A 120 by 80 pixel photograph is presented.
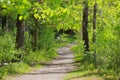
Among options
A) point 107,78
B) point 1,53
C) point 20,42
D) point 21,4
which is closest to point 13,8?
point 21,4

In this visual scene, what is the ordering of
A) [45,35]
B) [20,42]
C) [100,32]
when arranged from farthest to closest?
[45,35] → [20,42] → [100,32]

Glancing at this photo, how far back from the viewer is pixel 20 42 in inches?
856

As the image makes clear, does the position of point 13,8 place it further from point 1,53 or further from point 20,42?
point 20,42

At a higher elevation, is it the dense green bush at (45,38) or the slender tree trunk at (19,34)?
the slender tree trunk at (19,34)

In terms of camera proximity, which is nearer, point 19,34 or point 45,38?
point 19,34

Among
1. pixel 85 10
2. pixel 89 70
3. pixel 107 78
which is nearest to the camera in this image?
pixel 107 78

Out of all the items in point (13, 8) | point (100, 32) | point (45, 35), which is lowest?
point (45, 35)

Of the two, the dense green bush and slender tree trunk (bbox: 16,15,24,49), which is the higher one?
slender tree trunk (bbox: 16,15,24,49)

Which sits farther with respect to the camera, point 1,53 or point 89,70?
point 89,70

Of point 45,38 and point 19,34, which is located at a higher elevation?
point 19,34

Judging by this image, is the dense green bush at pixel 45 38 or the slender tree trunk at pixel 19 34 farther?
the dense green bush at pixel 45 38

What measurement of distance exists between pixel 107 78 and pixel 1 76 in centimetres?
475

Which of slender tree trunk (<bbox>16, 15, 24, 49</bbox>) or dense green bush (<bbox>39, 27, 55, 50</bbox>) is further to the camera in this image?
dense green bush (<bbox>39, 27, 55, 50</bbox>)

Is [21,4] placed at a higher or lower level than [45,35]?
higher
